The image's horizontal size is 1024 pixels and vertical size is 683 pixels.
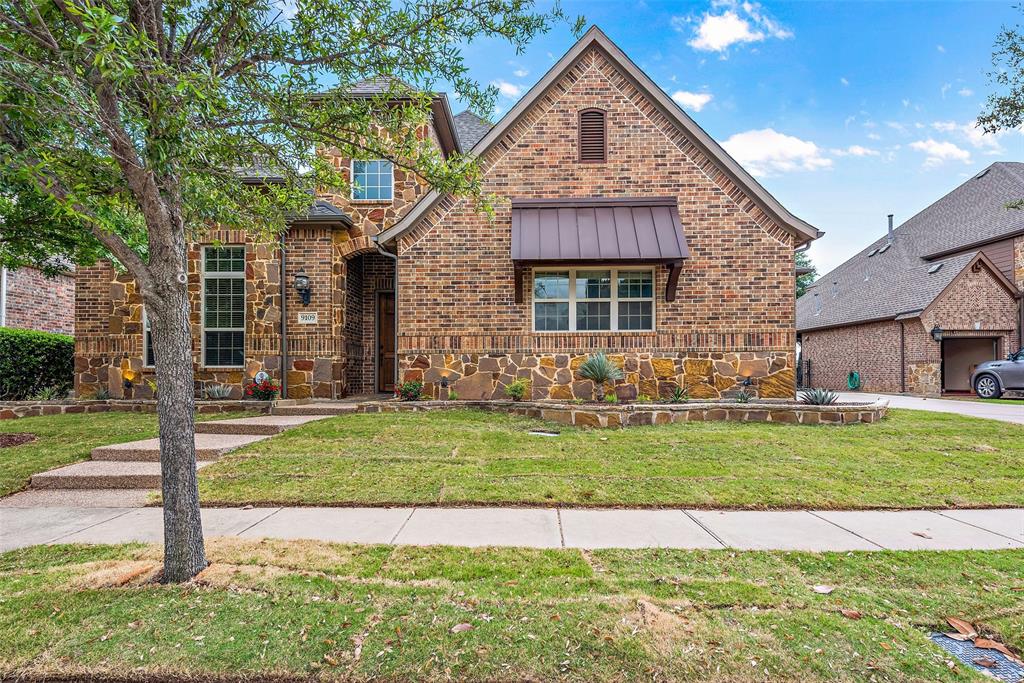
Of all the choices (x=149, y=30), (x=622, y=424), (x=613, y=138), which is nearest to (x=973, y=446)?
(x=622, y=424)

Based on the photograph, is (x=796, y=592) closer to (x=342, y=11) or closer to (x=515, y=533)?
(x=515, y=533)

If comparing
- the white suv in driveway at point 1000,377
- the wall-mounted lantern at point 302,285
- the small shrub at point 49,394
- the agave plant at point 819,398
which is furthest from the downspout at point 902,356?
the small shrub at point 49,394

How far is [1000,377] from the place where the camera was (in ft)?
55.7

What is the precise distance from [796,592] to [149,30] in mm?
5912

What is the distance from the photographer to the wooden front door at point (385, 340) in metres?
13.8

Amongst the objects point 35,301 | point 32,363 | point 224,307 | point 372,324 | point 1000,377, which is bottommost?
point 1000,377

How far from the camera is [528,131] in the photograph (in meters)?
11.2

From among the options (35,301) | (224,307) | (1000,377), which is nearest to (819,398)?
(1000,377)

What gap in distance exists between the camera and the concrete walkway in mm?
4020

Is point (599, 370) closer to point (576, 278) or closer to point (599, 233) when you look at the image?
point (576, 278)

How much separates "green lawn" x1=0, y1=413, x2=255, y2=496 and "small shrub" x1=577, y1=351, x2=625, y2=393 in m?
6.82

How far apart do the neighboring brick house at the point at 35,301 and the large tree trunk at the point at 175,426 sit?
16.2 m

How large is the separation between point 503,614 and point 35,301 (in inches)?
824

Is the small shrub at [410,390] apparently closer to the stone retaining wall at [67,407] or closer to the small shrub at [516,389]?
the small shrub at [516,389]
